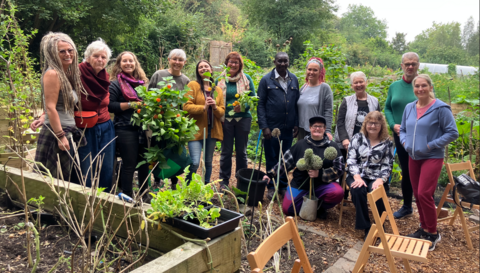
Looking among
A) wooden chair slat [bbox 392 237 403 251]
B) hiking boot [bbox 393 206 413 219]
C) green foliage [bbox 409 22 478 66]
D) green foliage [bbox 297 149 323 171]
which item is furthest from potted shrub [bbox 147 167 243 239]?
green foliage [bbox 409 22 478 66]

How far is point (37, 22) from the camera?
1097 centimetres

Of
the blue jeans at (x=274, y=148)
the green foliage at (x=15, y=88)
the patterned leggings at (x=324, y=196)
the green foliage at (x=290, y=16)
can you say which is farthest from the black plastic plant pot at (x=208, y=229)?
the green foliage at (x=290, y=16)

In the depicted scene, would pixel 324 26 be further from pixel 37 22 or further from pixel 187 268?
pixel 187 268

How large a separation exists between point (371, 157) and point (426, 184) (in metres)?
0.57

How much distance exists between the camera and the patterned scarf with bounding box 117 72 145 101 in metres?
3.10

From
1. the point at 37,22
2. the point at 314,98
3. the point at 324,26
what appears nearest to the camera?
the point at 314,98

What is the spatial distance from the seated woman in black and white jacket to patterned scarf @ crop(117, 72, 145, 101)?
2348 mm

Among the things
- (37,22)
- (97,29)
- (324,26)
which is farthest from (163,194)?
(324,26)

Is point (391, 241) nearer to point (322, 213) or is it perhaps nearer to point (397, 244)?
point (397, 244)

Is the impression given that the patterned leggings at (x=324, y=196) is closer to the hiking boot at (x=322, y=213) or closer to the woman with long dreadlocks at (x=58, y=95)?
the hiking boot at (x=322, y=213)

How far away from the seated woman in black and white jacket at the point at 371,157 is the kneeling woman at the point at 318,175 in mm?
164

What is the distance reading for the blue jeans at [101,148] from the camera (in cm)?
277

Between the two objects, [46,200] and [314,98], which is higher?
[314,98]

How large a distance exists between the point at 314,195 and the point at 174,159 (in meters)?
1.58
